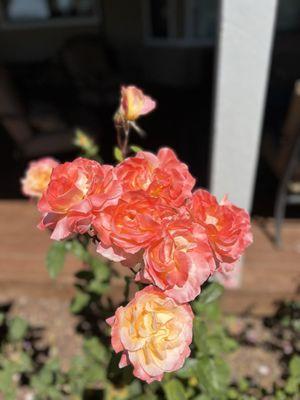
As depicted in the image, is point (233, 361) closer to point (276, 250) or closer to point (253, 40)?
point (276, 250)

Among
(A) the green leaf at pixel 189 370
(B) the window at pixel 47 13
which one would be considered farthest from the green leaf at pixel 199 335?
(B) the window at pixel 47 13

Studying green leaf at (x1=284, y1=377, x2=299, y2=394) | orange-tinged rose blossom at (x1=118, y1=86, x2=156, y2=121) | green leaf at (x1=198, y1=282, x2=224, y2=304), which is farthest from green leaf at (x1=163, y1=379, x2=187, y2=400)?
orange-tinged rose blossom at (x1=118, y1=86, x2=156, y2=121)

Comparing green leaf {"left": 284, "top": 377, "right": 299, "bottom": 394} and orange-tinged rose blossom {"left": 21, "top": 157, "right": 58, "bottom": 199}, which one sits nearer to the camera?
orange-tinged rose blossom {"left": 21, "top": 157, "right": 58, "bottom": 199}

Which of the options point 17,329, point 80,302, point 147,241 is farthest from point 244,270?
point 147,241

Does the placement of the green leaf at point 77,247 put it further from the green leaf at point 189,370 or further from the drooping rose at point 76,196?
the drooping rose at point 76,196

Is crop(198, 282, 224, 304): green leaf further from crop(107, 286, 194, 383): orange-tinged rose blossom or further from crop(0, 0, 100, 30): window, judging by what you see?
crop(0, 0, 100, 30): window

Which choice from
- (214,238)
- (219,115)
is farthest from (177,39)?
(214,238)
